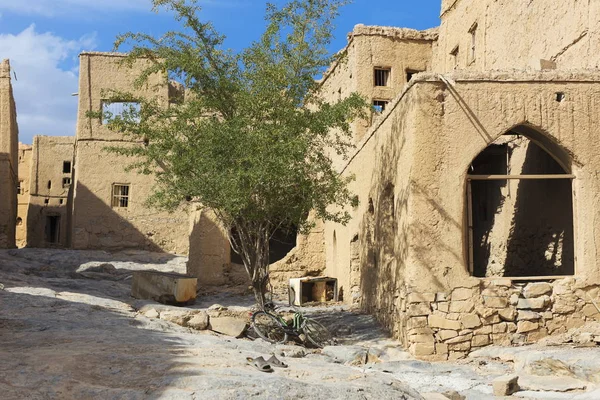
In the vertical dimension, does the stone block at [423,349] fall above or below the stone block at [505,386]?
above

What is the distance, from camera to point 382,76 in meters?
23.7

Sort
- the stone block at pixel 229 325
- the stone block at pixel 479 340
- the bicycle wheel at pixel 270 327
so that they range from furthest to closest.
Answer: the stone block at pixel 229 325 < the bicycle wheel at pixel 270 327 < the stone block at pixel 479 340

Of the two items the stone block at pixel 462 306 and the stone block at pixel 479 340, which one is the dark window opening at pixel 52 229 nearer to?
the stone block at pixel 462 306

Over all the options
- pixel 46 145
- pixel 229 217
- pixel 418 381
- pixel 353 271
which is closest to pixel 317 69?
pixel 229 217

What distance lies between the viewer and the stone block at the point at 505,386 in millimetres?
8500

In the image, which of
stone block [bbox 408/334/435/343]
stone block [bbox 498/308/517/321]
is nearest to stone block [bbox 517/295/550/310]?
stone block [bbox 498/308/517/321]

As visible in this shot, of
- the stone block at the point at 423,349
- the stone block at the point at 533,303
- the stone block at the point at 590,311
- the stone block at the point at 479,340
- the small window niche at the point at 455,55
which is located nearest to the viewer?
the stone block at the point at 423,349

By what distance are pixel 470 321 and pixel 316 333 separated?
8.81 ft

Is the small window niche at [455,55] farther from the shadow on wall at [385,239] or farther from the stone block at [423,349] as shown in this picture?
the stone block at [423,349]

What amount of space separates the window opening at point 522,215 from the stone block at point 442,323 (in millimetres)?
3159

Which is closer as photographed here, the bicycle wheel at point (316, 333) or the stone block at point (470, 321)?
the stone block at point (470, 321)

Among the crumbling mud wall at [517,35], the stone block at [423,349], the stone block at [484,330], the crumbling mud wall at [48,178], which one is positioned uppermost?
the crumbling mud wall at [517,35]

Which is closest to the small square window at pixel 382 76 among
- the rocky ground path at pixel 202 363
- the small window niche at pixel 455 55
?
the small window niche at pixel 455 55

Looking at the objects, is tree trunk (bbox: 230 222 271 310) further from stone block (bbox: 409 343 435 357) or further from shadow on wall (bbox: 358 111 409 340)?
stone block (bbox: 409 343 435 357)
